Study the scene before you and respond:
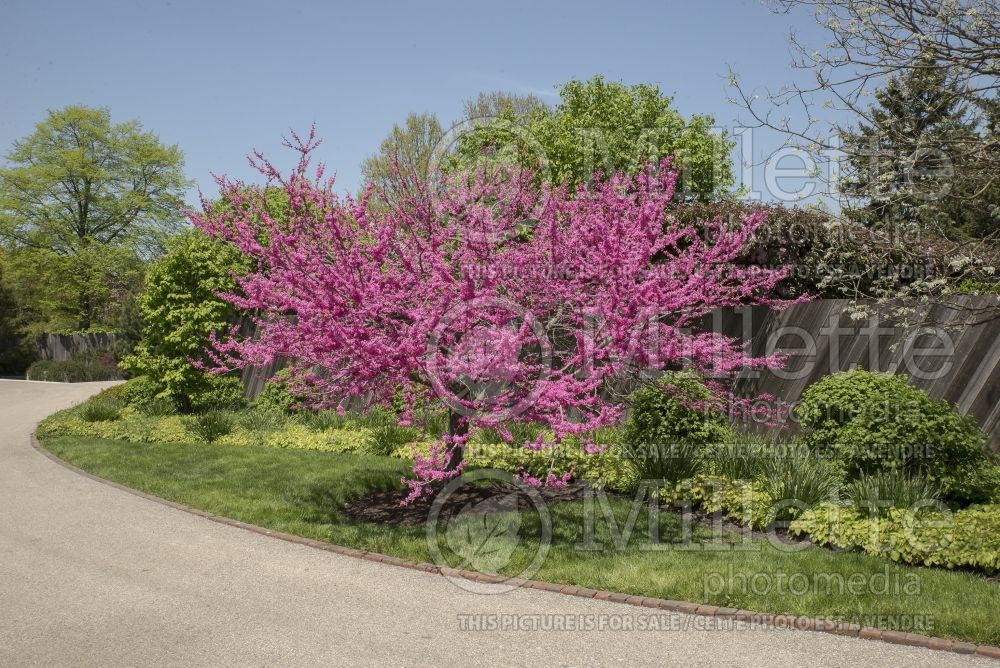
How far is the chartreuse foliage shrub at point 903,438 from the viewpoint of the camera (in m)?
8.29

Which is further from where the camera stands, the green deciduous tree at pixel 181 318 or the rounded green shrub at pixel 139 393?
the rounded green shrub at pixel 139 393

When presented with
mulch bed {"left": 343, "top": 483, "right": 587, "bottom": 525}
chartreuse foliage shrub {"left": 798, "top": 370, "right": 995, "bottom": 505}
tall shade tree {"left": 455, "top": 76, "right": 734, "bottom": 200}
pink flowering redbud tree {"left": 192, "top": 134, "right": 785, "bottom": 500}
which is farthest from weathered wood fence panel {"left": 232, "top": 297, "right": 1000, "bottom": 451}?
tall shade tree {"left": 455, "top": 76, "right": 734, "bottom": 200}

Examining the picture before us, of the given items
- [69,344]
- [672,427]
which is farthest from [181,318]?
[69,344]

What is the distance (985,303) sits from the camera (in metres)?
9.47

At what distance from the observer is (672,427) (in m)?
9.98

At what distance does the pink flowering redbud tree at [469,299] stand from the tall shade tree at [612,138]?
1730 centimetres

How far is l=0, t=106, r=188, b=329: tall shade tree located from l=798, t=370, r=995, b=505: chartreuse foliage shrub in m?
39.8

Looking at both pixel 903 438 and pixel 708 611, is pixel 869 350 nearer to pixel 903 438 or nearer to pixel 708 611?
pixel 903 438

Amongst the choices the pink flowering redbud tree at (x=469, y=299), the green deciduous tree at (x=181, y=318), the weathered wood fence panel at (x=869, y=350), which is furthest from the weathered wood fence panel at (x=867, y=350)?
the green deciduous tree at (x=181, y=318)

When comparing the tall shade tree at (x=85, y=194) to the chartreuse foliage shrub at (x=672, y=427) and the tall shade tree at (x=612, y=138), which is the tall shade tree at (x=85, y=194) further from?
the chartreuse foliage shrub at (x=672, y=427)

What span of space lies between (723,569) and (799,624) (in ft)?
3.76

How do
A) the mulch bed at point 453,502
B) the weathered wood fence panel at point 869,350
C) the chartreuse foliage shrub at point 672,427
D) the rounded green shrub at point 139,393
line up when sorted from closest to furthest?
the mulch bed at point 453,502 < the chartreuse foliage shrub at point 672,427 < the weathered wood fence panel at point 869,350 < the rounded green shrub at point 139,393

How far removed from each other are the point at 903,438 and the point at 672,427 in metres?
2.75

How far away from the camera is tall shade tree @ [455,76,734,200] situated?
26562 millimetres
